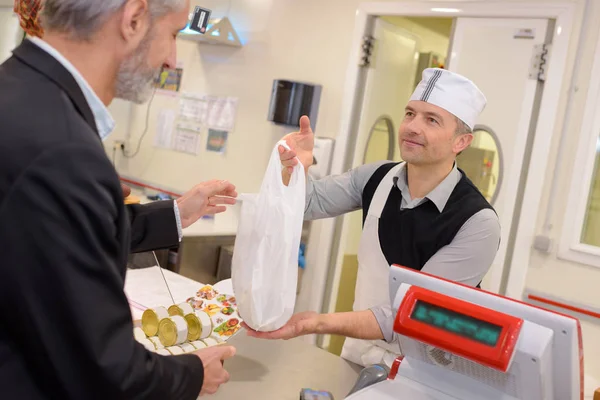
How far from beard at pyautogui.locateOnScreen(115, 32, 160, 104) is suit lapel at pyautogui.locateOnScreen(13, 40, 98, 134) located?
0.10 m

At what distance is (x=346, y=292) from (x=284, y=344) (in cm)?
235

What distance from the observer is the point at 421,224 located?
6.09ft

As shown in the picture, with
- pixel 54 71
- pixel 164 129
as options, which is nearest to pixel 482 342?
pixel 54 71

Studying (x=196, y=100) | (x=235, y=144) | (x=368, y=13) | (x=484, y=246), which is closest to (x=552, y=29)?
(x=368, y=13)

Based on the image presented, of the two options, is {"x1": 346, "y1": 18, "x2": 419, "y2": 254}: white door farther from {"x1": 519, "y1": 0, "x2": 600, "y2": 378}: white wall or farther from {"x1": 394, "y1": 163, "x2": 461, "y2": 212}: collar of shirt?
{"x1": 394, "y1": 163, "x2": 461, "y2": 212}: collar of shirt

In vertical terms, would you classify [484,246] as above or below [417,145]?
below

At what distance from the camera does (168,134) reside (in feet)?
15.4

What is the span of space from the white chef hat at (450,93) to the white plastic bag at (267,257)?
2.36 feet

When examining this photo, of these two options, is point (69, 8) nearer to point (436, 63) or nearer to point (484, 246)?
point (484, 246)

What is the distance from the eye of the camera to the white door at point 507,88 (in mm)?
3117

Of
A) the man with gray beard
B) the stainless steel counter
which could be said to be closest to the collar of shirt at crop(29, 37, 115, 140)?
the man with gray beard

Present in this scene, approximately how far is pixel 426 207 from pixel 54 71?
1.24m

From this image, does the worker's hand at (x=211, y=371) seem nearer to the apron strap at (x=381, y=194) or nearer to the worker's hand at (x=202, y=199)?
the worker's hand at (x=202, y=199)

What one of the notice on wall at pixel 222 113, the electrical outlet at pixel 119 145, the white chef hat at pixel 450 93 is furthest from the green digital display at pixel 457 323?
the electrical outlet at pixel 119 145
